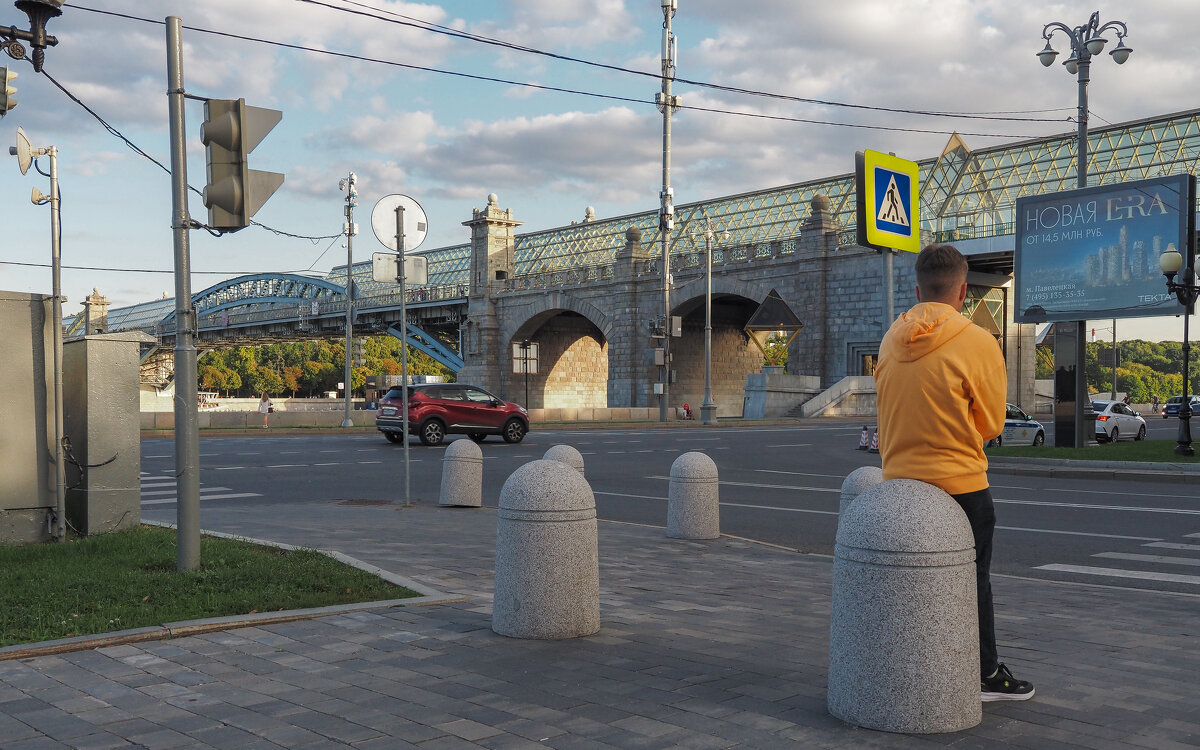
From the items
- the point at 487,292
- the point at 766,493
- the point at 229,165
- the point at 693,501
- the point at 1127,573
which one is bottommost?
the point at 766,493

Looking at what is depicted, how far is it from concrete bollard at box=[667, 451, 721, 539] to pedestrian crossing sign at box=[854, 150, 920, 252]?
391 centimetres

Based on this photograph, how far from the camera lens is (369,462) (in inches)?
789

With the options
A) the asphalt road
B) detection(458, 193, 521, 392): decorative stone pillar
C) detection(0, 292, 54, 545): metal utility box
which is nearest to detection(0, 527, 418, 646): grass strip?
detection(0, 292, 54, 545): metal utility box

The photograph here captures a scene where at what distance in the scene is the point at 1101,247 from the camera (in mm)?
22141

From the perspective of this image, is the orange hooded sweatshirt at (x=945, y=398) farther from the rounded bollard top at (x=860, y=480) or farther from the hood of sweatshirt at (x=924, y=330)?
the rounded bollard top at (x=860, y=480)

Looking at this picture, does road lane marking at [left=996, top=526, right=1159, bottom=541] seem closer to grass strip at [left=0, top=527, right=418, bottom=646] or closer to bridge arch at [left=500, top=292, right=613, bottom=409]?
grass strip at [left=0, top=527, right=418, bottom=646]

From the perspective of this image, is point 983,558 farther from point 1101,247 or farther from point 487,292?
point 487,292

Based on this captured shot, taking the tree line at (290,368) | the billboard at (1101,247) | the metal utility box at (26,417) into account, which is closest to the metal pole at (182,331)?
the metal utility box at (26,417)

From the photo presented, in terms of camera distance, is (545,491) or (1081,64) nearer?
(545,491)

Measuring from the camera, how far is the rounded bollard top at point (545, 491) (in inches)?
213

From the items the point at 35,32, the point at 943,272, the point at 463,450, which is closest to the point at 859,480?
the point at 943,272

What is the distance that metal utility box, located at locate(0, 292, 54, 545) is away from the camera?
8.34 metres

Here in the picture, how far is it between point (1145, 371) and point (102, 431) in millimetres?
139272

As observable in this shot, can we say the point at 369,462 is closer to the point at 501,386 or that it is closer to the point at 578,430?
the point at 578,430
